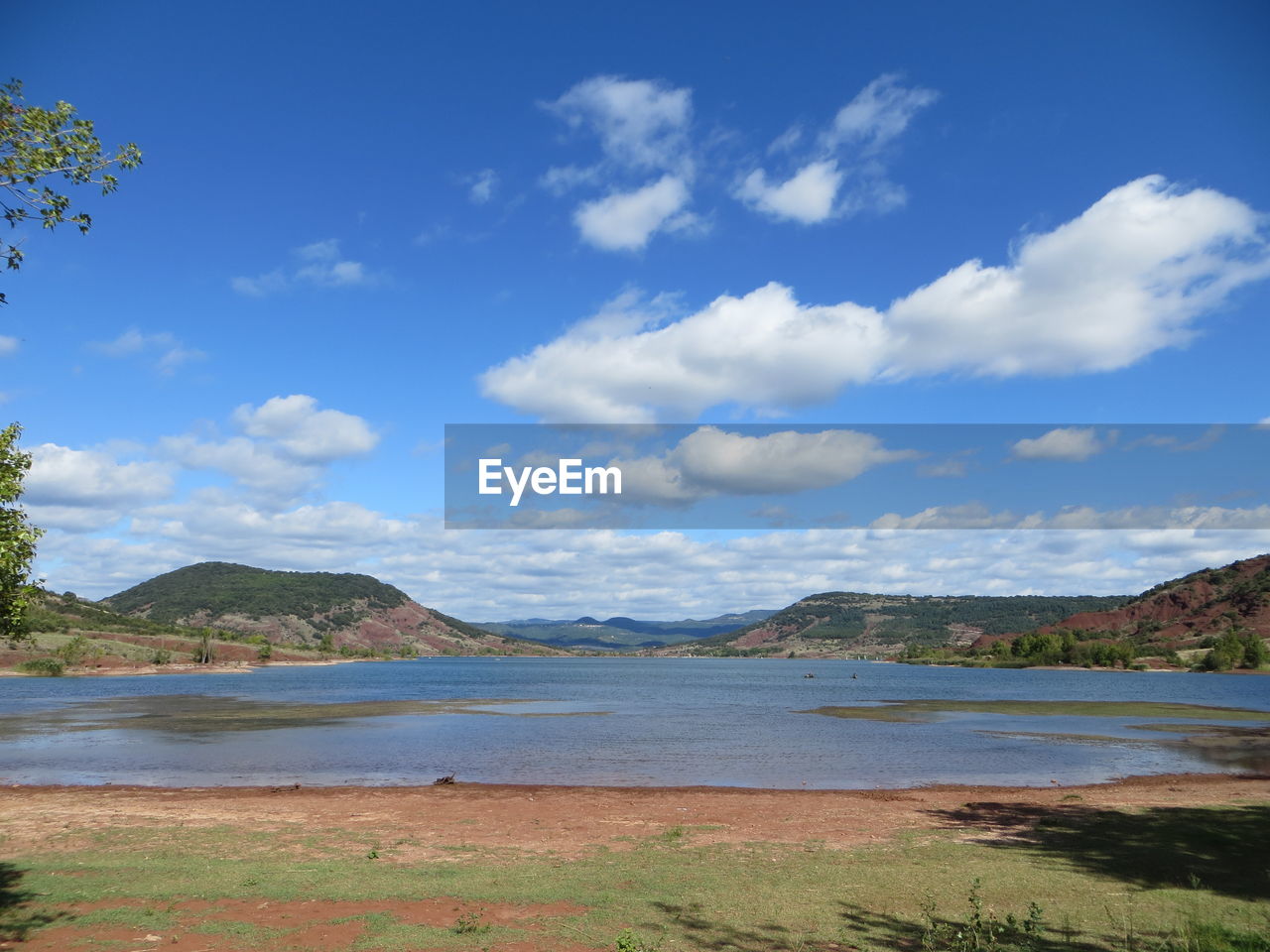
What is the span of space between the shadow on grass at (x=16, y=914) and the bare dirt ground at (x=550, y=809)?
4195 millimetres

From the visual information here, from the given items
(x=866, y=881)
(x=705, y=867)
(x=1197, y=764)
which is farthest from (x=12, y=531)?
(x=1197, y=764)

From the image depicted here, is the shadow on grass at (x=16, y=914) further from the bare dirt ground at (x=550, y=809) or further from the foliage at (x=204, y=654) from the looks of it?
the foliage at (x=204, y=654)

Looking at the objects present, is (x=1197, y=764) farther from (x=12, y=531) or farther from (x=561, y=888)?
(x=12, y=531)

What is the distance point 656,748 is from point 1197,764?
27497mm

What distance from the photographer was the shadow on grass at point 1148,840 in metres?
16.8

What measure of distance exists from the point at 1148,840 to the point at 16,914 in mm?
25036

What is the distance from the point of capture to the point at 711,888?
16.8 meters

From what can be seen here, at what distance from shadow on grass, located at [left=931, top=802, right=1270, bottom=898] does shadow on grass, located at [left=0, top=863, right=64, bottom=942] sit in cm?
2055

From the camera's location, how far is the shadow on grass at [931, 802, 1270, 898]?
16.8 metres

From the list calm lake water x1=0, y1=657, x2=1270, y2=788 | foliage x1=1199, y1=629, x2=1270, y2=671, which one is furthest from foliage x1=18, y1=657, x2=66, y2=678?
foliage x1=1199, y1=629, x2=1270, y2=671

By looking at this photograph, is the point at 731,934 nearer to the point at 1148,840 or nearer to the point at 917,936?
the point at 917,936

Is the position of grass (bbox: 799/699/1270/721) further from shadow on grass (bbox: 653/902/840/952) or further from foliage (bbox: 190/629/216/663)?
foliage (bbox: 190/629/216/663)

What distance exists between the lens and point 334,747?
1795 inches

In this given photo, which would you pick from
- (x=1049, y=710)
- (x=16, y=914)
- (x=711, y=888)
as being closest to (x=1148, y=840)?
(x=711, y=888)
